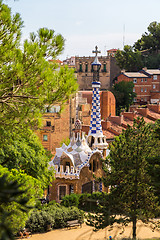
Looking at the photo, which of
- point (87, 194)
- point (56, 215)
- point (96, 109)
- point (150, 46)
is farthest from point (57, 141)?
point (150, 46)

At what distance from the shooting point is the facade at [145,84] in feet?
265

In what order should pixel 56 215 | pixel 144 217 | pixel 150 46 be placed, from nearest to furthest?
1. pixel 144 217
2. pixel 56 215
3. pixel 150 46

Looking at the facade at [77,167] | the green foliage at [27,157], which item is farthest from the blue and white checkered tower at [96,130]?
the green foliage at [27,157]

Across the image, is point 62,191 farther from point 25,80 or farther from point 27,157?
point 25,80

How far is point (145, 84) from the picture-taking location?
81562 millimetres

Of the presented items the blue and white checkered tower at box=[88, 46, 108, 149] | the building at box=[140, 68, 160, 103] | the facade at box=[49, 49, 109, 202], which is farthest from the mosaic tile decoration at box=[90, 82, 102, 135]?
the building at box=[140, 68, 160, 103]

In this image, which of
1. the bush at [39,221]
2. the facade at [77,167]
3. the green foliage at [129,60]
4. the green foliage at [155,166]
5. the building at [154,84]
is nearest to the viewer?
the green foliage at [155,166]

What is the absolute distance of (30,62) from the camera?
14.3 metres

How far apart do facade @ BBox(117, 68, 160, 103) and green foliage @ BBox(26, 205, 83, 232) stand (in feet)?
187

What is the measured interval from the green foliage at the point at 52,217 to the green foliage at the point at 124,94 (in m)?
48.7

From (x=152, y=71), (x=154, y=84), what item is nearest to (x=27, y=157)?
(x=154, y=84)

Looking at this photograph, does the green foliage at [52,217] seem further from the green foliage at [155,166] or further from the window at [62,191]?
the green foliage at [155,166]

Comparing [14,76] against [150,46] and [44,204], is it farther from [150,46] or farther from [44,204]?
[150,46]

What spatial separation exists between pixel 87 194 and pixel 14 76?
16.0 metres
